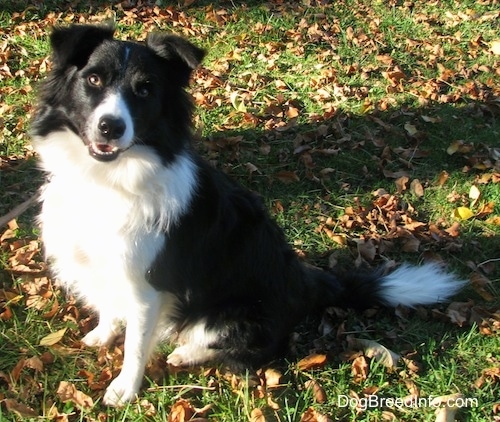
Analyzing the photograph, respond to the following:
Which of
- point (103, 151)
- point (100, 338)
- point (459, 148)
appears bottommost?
point (100, 338)

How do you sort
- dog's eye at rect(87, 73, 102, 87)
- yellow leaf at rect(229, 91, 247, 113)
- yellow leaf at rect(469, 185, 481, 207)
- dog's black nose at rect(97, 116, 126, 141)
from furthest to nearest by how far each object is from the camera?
yellow leaf at rect(229, 91, 247, 113) → yellow leaf at rect(469, 185, 481, 207) → dog's eye at rect(87, 73, 102, 87) → dog's black nose at rect(97, 116, 126, 141)

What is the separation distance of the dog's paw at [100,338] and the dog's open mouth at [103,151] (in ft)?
4.27

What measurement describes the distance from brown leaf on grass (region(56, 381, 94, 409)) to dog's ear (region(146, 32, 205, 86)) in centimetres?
176

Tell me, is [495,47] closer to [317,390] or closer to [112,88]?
[317,390]

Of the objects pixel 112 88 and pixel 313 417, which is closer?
pixel 112 88

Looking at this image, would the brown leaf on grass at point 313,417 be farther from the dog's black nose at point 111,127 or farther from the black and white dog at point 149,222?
the dog's black nose at point 111,127

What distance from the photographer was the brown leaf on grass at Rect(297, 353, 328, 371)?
3.16 metres

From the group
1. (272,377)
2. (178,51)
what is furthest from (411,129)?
(178,51)

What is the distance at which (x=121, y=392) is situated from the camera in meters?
2.90

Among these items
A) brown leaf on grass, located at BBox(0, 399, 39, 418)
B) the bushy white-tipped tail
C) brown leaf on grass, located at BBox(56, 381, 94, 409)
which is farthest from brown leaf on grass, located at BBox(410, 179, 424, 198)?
brown leaf on grass, located at BBox(0, 399, 39, 418)

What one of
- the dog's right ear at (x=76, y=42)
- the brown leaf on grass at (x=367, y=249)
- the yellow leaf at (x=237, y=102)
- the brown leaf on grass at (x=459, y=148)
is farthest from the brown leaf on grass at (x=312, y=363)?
the yellow leaf at (x=237, y=102)

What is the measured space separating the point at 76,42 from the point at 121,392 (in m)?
1.79

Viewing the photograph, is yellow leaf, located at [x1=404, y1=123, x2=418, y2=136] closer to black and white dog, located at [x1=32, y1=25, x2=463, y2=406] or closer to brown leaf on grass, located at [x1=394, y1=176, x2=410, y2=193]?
brown leaf on grass, located at [x1=394, y1=176, x2=410, y2=193]

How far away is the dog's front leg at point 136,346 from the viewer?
2.72 m
